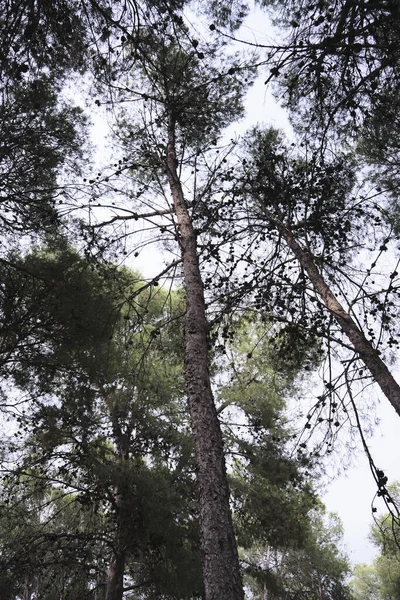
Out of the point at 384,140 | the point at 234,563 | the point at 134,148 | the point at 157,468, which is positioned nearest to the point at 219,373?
the point at 157,468

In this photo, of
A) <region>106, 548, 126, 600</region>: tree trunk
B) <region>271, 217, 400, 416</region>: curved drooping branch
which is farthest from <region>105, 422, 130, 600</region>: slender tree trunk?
<region>271, 217, 400, 416</region>: curved drooping branch

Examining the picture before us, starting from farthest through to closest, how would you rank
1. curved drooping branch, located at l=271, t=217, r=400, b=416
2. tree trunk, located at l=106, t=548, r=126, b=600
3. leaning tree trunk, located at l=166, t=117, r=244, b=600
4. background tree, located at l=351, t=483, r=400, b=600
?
background tree, located at l=351, t=483, r=400, b=600 → tree trunk, located at l=106, t=548, r=126, b=600 → curved drooping branch, located at l=271, t=217, r=400, b=416 → leaning tree trunk, located at l=166, t=117, r=244, b=600

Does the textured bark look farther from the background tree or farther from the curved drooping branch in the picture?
the background tree

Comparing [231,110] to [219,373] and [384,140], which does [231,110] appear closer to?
[384,140]

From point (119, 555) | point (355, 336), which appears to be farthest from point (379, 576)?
point (355, 336)

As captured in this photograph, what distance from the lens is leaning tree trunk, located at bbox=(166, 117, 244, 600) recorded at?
275cm

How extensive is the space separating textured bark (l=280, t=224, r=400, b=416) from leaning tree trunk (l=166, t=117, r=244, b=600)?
1.31 metres

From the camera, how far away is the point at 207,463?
330 centimetres

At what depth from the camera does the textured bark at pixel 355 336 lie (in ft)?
13.8

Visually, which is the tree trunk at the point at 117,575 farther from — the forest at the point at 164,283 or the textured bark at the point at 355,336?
the textured bark at the point at 355,336

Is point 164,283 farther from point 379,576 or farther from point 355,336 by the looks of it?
point 379,576

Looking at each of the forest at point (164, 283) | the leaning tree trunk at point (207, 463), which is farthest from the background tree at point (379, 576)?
the leaning tree trunk at point (207, 463)

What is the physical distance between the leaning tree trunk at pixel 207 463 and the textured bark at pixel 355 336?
1.31 metres

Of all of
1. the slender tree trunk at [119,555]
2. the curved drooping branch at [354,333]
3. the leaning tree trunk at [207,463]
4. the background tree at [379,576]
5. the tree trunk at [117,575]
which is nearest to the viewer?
the leaning tree trunk at [207,463]
